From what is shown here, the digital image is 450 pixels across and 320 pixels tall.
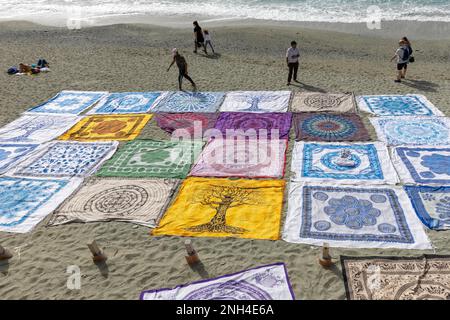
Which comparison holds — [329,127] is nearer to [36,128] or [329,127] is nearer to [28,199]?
[28,199]

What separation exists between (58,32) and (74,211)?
18.4 m

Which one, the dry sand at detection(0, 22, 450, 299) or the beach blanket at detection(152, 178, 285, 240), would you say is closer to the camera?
the dry sand at detection(0, 22, 450, 299)

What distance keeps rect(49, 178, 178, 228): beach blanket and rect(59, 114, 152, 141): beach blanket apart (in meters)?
2.22

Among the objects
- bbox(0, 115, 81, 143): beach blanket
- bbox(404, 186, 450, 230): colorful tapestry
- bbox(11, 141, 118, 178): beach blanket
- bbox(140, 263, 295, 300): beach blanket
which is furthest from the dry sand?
bbox(11, 141, 118, 178): beach blanket

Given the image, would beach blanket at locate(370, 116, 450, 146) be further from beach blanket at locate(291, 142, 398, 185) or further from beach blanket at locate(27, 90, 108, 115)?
beach blanket at locate(27, 90, 108, 115)

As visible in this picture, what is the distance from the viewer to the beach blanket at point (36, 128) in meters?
9.83

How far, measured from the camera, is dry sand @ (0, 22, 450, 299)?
5.42m

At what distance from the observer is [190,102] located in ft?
37.4

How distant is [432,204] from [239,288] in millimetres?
3837

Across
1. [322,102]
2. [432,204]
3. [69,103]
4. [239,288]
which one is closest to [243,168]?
[239,288]

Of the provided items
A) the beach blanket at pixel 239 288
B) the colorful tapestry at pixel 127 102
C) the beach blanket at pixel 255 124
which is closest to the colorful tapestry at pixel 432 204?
the beach blanket at pixel 239 288

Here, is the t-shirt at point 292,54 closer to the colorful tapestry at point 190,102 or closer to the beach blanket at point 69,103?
the colorful tapestry at point 190,102

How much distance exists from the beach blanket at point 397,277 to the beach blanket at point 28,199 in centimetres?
548
